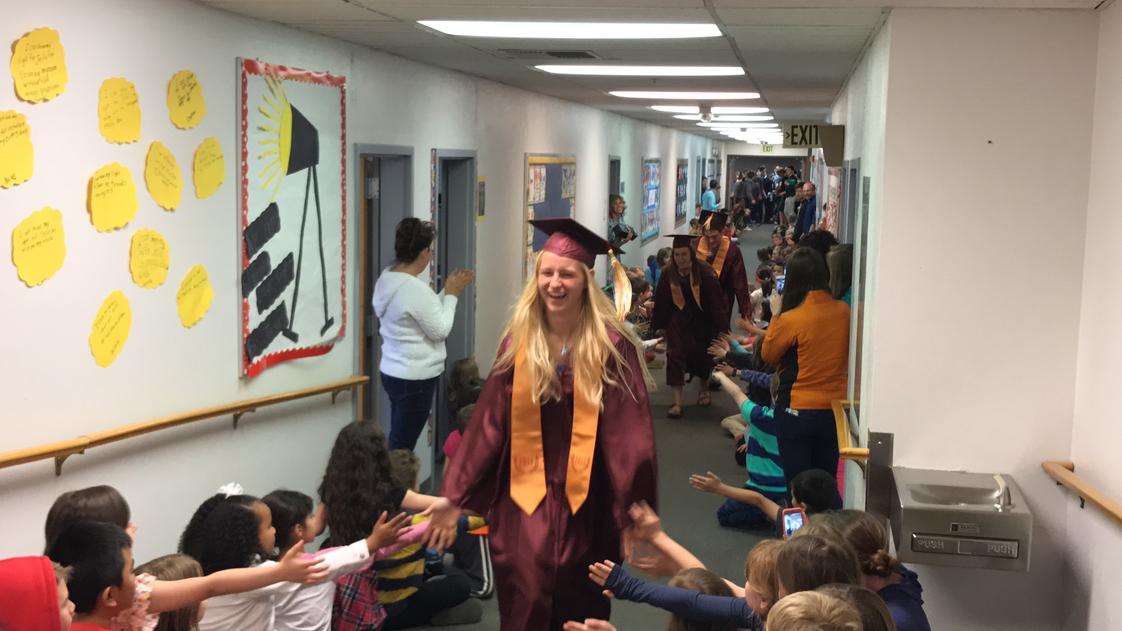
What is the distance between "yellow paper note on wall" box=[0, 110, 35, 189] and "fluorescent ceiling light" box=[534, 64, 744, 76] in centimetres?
441

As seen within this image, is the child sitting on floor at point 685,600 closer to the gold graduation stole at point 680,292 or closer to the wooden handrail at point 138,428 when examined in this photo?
the wooden handrail at point 138,428

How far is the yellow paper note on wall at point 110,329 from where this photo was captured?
462 centimetres

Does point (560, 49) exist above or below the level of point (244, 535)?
above

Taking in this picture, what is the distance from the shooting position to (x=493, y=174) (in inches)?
386

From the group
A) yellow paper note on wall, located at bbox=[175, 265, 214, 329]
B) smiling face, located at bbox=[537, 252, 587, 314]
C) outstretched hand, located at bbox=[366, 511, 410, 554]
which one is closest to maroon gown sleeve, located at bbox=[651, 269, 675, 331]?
yellow paper note on wall, located at bbox=[175, 265, 214, 329]

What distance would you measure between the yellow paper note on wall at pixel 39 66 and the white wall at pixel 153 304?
0.12 feet

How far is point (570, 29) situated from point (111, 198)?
228 centimetres

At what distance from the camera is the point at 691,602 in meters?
3.52

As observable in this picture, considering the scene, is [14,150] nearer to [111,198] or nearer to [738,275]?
[111,198]

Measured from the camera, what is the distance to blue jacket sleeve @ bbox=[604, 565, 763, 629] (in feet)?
11.5

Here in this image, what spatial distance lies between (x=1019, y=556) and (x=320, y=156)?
12.5 ft

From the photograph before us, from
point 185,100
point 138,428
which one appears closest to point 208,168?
point 185,100

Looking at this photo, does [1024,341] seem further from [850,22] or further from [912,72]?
[850,22]

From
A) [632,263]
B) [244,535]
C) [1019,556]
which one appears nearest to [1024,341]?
[1019,556]
